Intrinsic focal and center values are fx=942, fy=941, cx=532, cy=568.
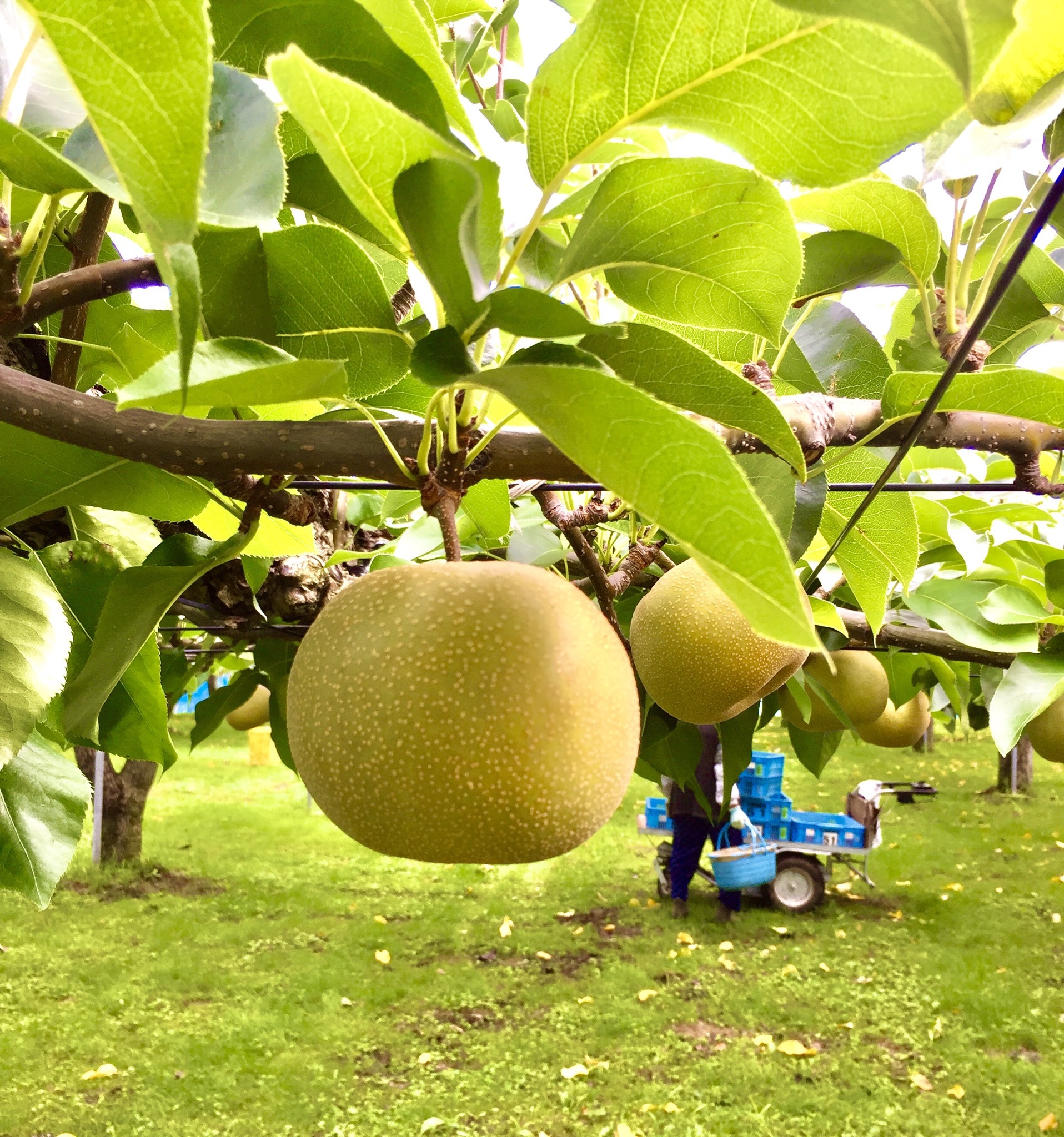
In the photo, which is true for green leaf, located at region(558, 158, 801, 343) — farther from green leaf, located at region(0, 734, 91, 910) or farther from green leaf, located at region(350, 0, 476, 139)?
green leaf, located at region(0, 734, 91, 910)

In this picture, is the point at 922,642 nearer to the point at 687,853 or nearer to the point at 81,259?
the point at 81,259

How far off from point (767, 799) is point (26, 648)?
6.88 m

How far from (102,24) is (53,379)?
24.6 inches

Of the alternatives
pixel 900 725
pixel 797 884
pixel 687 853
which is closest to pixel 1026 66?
pixel 900 725

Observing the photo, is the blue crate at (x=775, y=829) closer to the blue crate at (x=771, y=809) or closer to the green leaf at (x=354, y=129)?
the blue crate at (x=771, y=809)

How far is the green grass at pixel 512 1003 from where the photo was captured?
3.90m

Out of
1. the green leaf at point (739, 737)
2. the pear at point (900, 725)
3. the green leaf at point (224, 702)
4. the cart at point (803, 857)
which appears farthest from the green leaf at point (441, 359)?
the cart at point (803, 857)

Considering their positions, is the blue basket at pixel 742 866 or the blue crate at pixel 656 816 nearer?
the blue basket at pixel 742 866

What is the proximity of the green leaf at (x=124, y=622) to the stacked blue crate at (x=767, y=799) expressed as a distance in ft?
22.3

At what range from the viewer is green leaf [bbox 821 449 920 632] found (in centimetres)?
104

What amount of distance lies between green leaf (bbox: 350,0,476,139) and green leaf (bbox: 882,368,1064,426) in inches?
15.0

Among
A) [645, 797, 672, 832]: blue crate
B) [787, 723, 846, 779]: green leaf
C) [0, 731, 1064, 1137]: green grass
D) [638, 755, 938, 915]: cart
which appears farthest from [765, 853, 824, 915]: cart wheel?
[787, 723, 846, 779]: green leaf

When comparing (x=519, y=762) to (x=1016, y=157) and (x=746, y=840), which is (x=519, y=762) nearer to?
(x=1016, y=157)

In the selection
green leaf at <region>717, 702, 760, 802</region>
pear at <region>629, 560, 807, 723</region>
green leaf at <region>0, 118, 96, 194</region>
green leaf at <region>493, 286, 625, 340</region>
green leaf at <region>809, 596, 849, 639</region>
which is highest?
green leaf at <region>0, 118, 96, 194</region>
